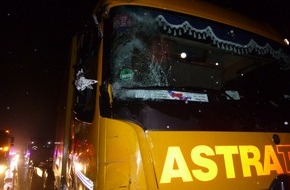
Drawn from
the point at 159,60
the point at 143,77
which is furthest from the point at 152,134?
the point at 159,60

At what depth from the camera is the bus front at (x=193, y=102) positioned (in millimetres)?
2602

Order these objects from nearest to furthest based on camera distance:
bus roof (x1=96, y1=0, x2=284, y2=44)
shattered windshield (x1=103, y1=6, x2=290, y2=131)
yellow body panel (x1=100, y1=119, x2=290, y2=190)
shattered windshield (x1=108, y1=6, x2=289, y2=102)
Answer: yellow body panel (x1=100, y1=119, x2=290, y2=190) < shattered windshield (x1=103, y1=6, x2=290, y2=131) < shattered windshield (x1=108, y1=6, x2=289, y2=102) < bus roof (x1=96, y1=0, x2=284, y2=44)

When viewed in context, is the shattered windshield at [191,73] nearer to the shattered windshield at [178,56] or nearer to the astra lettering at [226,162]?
the shattered windshield at [178,56]

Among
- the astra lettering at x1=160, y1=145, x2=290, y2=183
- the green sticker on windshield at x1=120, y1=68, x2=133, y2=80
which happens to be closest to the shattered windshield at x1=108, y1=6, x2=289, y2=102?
the green sticker on windshield at x1=120, y1=68, x2=133, y2=80

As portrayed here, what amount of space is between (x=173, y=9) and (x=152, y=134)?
1362 mm

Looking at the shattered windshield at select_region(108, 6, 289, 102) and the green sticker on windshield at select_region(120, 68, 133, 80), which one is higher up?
the shattered windshield at select_region(108, 6, 289, 102)

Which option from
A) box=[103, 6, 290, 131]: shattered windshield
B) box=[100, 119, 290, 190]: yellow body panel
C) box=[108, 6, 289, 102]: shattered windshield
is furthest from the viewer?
box=[108, 6, 289, 102]: shattered windshield

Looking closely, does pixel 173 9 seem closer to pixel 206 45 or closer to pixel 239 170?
pixel 206 45

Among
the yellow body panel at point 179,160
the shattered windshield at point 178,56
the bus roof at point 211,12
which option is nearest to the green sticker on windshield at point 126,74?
the shattered windshield at point 178,56

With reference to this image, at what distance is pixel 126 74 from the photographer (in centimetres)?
284

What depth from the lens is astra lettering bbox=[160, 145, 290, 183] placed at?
8.39ft

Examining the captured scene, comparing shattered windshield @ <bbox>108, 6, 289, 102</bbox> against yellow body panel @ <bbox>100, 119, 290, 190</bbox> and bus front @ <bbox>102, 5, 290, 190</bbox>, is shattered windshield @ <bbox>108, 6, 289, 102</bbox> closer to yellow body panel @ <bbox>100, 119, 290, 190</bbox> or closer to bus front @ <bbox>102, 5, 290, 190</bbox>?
bus front @ <bbox>102, 5, 290, 190</bbox>

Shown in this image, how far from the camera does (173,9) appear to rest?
10.8 feet

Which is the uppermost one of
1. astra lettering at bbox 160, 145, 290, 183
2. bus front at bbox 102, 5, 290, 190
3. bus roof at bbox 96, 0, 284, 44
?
bus roof at bbox 96, 0, 284, 44
